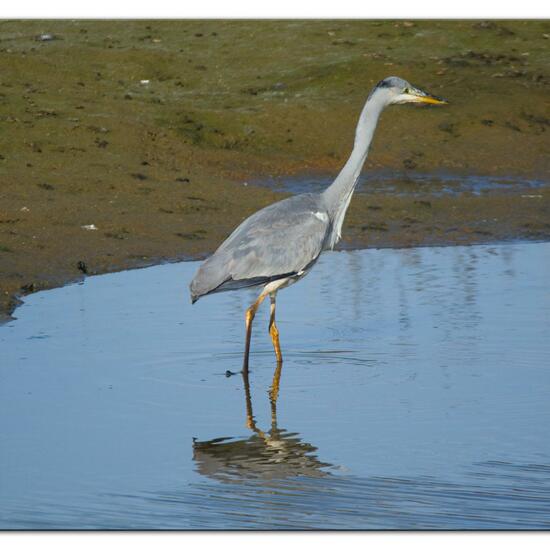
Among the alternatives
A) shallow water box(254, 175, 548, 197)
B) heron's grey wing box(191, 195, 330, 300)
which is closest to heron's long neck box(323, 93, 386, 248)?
heron's grey wing box(191, 195, 330, 300)

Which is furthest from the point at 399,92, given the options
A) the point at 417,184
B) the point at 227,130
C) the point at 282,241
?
the point at 227,130

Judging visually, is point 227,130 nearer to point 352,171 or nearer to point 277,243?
point 352,171

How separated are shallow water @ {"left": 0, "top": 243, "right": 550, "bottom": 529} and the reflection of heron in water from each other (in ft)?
0.05

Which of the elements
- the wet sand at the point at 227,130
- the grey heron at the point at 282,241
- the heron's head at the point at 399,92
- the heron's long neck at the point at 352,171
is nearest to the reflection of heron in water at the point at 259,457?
the grey heron at the point at 282,241

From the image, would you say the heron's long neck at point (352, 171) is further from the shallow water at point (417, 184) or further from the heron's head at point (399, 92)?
the shallow water at point (417, 184)

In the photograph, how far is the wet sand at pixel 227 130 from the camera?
1186cm

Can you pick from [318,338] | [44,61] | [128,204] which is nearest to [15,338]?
[318,338]

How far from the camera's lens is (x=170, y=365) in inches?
309

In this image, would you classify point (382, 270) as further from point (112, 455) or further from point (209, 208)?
point (112, 455)

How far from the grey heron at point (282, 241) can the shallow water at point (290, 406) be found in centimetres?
51

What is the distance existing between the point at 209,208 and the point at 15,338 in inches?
182

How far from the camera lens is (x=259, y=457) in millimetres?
6191

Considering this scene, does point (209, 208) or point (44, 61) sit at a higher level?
point (44, 61)

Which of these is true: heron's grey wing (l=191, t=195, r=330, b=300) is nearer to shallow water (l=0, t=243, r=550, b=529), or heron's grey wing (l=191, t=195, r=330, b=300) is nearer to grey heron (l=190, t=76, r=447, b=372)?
grey heron (l=190, t=76, r=447, b=372)
